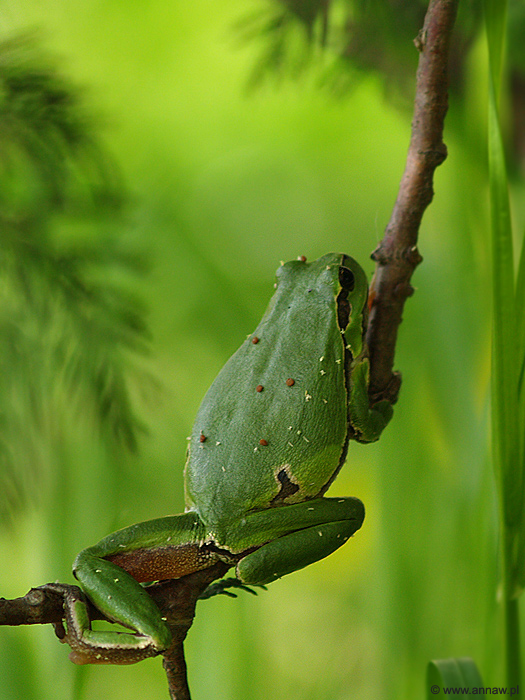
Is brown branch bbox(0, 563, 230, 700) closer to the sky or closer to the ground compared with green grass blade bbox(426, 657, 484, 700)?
closer to the sky

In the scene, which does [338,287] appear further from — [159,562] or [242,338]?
[242,338]

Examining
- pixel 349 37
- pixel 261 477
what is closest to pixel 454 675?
pixel 261 477

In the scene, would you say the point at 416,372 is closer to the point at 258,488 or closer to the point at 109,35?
the point at 258,488

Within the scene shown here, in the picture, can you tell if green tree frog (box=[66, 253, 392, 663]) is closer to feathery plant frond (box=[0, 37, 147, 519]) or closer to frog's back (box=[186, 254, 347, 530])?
frog's back (box=[186, 254, 347, 530])

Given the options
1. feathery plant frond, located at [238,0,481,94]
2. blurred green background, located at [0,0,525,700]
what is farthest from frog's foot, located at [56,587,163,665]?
feathery plant frond, located at [238,0,481,94]

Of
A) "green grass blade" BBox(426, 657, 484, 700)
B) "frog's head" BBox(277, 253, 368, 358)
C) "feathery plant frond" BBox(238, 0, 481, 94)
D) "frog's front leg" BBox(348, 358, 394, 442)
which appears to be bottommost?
"green grass blade" BBox(426, 657, 484, 700)

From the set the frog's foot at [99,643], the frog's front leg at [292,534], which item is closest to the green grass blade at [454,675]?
the frog's front leg at [292,534]

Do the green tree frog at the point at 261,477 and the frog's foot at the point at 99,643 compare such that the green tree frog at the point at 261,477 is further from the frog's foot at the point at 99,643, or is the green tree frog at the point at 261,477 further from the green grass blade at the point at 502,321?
the green grass blade at the point at 502,321
